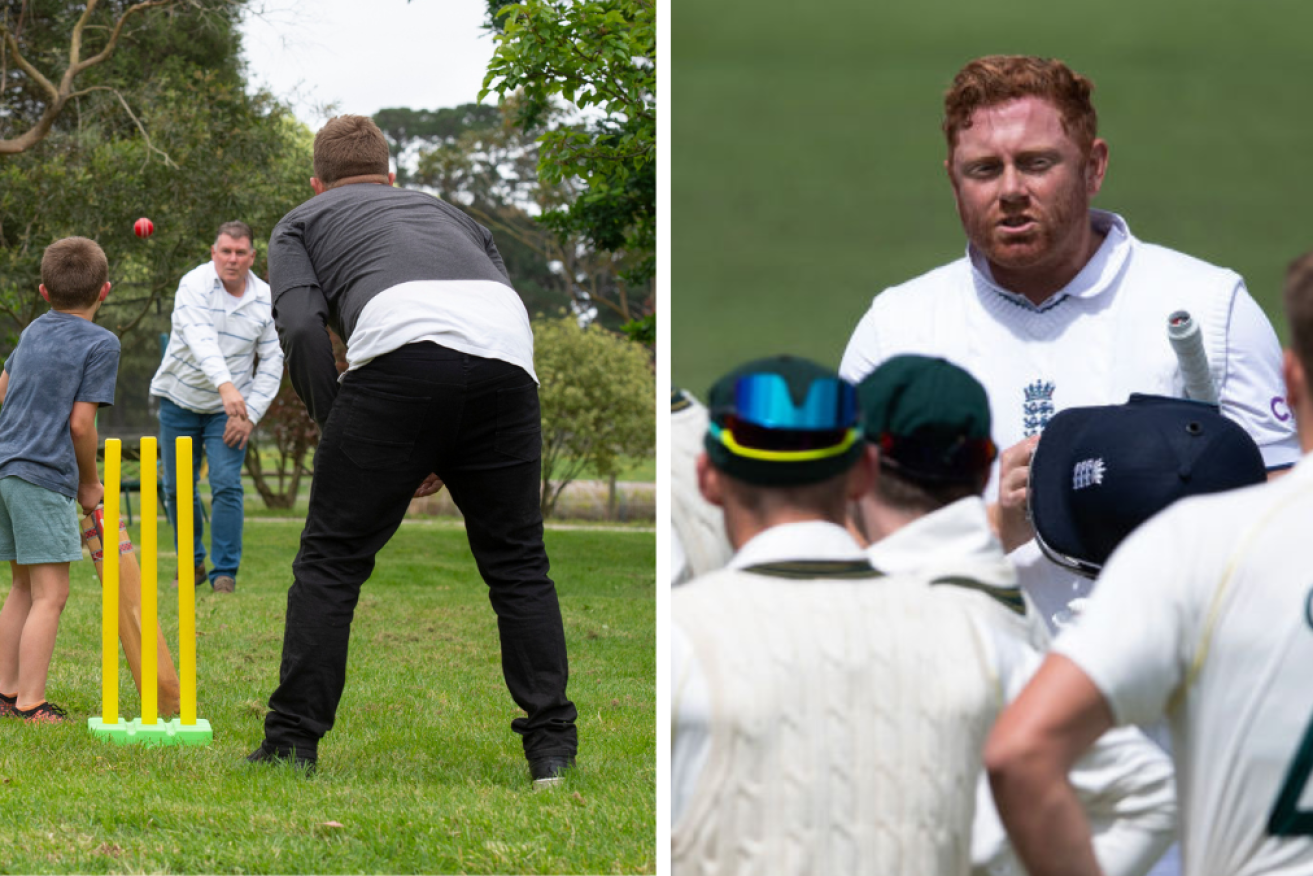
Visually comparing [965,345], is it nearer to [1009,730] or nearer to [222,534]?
[1009,730]

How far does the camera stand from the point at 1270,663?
1.53 m

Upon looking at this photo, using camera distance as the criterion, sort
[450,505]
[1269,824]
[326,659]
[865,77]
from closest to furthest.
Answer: [1269,824] < [865,77] < [326,659] < [450,505]

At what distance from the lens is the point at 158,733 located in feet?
13.0

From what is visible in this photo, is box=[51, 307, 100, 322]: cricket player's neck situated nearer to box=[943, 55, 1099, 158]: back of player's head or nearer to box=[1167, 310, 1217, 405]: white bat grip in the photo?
box=[943, 55, 1099, 158]: back of player's head

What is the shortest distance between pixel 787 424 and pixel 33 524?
307 cm

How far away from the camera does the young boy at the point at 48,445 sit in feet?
13.9

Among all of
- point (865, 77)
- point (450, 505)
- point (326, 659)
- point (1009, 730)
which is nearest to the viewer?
point (1009, 730)

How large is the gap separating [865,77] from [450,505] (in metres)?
14.7

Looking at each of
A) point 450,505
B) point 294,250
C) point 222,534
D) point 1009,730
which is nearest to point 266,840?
point 294,250

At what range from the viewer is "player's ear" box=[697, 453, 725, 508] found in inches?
73.9

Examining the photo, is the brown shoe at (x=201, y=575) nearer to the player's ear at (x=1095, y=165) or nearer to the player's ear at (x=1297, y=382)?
the player's ear at (x=1095, y=165)

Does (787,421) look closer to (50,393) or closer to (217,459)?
(50,393)

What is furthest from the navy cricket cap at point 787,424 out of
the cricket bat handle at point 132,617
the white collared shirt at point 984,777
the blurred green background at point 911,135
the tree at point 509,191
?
the tree at point 509,191

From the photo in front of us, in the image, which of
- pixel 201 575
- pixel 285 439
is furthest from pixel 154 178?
pixel 201 575
